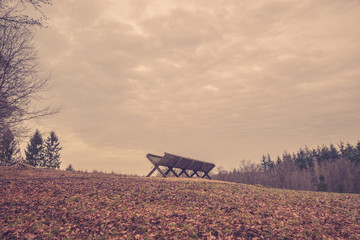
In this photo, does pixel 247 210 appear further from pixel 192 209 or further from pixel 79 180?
pixel 79 180

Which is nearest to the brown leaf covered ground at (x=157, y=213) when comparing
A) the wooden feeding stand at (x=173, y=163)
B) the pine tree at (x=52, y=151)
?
the wooden feeding stand at (x=173, y=163)

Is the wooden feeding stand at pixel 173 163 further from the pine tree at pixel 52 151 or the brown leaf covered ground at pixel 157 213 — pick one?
the pine tree at pixel 52 151

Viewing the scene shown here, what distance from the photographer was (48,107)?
43.8 ft

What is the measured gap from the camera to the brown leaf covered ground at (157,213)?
7.29 meters

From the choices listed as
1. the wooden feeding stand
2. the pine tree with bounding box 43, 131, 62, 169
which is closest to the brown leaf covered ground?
the wooden feeding stand

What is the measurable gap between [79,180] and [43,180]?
5.66 ft

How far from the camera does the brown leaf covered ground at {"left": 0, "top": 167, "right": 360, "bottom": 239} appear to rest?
7285 mm

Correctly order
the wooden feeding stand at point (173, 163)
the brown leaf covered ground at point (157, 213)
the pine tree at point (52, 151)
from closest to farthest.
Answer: the brown leaf covered ground at point (157, 213) → the wooden feeding stand at point (173, 163) → the pine tree at point (52, 151)

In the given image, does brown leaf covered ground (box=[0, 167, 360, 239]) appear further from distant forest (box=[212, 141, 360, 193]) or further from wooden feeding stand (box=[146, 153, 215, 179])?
distant forest (box=[212, 141, 360, 193])

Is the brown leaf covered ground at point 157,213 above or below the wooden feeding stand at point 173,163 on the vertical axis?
below

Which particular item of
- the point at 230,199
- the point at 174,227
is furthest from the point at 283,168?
the point at 174,227

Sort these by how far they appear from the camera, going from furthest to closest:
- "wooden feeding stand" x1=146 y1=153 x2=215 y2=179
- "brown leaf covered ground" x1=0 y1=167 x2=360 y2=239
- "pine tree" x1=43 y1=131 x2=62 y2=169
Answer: "pine tree" x1=43 y1=131 x2=62 y2=169 < "wooden feeding stand" x1=146 y1=153 x2=215 y2=179 < "brown leaf covered ground" x1=0 y1=167 x2=360 y2=239

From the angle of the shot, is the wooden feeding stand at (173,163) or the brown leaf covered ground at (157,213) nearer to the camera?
the brown leaf covered ground at (157,213)

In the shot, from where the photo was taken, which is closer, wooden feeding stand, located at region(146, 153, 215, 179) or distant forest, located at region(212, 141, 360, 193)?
wooden feeding stand, located at region(146, 153, 215, 179)
